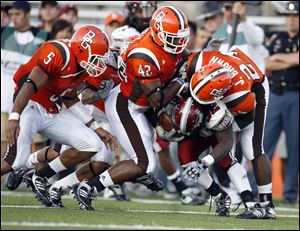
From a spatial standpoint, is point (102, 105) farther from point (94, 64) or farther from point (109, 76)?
point (94, 64)

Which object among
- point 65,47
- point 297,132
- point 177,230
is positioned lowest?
point 297,132

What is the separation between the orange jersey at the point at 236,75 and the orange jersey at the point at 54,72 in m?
1.01

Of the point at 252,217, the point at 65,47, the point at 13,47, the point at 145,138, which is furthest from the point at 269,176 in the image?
the point at 13,47

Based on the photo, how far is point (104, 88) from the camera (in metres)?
9.41

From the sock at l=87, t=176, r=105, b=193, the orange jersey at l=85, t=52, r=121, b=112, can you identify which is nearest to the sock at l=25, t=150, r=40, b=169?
the orange jersey at l=85, t=52, r=121, b=112

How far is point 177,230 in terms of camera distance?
23.6 feet

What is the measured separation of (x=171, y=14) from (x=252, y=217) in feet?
6.02

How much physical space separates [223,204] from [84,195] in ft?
3.88

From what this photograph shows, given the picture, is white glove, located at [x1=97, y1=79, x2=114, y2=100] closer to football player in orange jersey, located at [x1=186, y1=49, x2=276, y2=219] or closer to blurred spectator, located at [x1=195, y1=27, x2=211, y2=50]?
football player in orange jersey, located at [x1=186, y1=49, x2=276, y2=219]

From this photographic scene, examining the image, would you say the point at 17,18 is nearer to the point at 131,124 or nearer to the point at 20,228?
the point at 131,124

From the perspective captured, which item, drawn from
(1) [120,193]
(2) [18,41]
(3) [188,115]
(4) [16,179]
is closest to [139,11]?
(2) [18,41]

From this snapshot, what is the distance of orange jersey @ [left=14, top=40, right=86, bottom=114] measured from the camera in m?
8.92

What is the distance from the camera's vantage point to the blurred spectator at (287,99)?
11.8 meters

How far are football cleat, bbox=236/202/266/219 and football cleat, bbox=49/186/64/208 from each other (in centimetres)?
154
